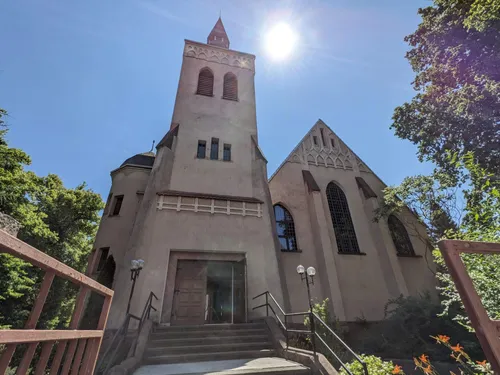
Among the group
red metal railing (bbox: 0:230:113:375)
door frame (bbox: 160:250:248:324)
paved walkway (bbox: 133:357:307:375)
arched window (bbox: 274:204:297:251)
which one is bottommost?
paved walkway (bbox: 133:357:307:375)

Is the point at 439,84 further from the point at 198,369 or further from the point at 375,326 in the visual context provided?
the point at 198,369

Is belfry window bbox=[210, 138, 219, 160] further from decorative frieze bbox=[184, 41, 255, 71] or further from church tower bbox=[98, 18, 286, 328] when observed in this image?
decorative frieze bbox=[184, 41, 255, 71]

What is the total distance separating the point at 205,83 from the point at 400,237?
1601cm

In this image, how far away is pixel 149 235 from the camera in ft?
31.2

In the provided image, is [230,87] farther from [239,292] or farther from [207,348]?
[207,348]

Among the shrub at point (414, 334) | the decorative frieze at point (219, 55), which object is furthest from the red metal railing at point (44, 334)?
the decorative frieze at point (219, 55)

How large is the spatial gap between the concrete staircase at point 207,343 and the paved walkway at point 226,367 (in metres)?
0.28

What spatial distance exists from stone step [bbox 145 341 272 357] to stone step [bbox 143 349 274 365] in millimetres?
204

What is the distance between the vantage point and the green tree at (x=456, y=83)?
27.7 ft

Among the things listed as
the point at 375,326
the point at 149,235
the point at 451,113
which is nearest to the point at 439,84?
the point at 451,113

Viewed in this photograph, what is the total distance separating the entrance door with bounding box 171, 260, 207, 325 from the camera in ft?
28.6

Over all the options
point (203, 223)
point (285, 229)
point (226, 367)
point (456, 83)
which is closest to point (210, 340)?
point (226, 367)

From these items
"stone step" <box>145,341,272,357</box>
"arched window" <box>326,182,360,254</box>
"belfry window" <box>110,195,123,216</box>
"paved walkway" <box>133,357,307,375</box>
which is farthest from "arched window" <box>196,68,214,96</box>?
"paved walkway" <box>133,357,307,375</box>

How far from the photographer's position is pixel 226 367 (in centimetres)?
528
